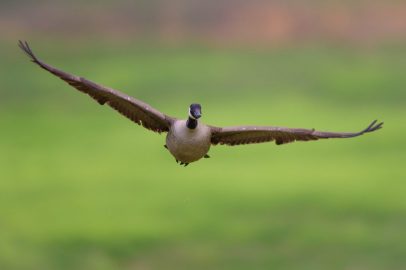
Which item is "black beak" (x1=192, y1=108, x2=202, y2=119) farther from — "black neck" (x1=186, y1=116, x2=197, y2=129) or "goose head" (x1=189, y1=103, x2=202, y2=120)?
"black neck" (x1=186, y1=116, x2=197, y2=129)

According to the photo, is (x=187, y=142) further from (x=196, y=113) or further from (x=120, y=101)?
(x=120, y=101)

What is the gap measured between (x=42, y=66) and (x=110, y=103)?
1546mm

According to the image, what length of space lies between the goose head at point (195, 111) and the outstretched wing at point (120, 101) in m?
0.54

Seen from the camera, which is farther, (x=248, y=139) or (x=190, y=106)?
(x=248, y=139)

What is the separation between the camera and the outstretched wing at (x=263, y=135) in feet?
54.3

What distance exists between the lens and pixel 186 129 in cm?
1619

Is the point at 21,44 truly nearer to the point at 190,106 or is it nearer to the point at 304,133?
the point at 190,106

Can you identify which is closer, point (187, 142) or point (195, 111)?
point (195, 111)

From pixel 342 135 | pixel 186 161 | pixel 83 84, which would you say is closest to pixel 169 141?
pixel 186 161

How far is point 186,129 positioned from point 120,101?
1189mm

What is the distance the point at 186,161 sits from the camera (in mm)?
16281

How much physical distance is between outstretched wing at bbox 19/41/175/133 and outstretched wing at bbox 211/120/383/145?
85 centimetres

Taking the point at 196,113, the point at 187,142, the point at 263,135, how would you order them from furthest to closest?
the point at 263,135 → the point at 187,142 → the point at 196,113

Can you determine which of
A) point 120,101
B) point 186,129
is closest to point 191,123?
point 186,129
